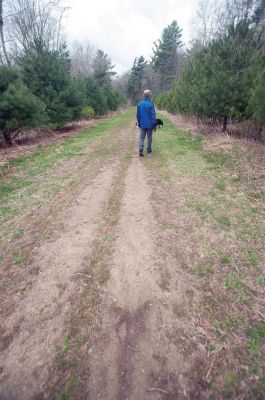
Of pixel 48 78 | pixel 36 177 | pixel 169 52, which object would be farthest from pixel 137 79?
pixel 36 177

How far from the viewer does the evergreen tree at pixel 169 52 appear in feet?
131

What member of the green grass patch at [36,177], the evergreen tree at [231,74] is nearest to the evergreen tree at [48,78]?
the green grass patch at [36,177]

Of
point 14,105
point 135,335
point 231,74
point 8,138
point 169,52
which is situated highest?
point 169,52

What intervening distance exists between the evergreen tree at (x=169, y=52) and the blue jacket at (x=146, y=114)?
39756 mm

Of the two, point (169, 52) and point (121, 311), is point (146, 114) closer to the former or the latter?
point (121, 311)

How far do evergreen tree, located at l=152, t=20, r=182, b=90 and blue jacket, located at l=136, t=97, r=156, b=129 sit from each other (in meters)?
39.8

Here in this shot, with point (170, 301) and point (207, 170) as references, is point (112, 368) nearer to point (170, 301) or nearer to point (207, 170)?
point (170, 301)

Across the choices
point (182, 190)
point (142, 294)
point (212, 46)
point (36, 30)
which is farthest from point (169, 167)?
point (36, 30)

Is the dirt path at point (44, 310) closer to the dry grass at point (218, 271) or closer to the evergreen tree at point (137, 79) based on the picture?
the dry grass at point (218, 271)

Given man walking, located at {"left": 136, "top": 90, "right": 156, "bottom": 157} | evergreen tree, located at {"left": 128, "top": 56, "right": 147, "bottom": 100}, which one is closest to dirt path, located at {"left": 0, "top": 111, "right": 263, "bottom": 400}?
man walking, located at {"left": 136, "top": 90, "right": 156, "bottom": 157}

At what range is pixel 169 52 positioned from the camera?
39656 millimetres

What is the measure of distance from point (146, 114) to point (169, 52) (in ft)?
140

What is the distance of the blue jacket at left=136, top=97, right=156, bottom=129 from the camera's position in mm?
6320

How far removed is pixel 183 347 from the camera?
5.56ft
